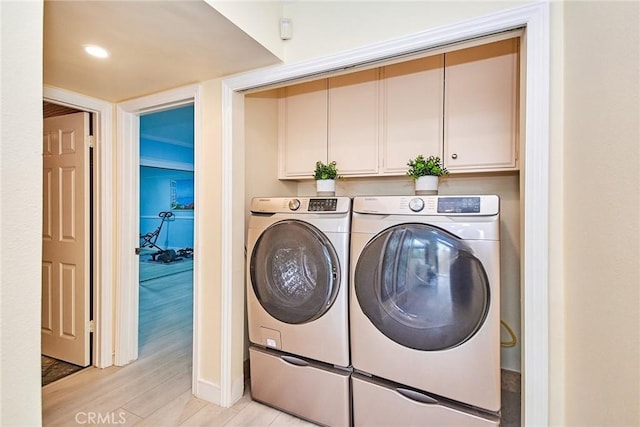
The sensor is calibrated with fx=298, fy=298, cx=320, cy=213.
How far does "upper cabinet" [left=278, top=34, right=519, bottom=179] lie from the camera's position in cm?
172

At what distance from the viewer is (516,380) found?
1.89 meters

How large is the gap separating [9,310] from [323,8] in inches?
70.6

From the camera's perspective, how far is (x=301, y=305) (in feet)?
5.73

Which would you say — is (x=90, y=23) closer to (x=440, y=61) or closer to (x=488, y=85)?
(x=440, y=61)

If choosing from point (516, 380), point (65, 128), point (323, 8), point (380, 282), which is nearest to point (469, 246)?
point (380, 282)

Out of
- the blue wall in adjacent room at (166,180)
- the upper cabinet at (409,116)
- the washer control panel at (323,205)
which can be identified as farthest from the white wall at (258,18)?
the blue wall in adjacent room at (166,180)

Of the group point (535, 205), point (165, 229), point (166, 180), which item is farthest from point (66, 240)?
point (165, 229)

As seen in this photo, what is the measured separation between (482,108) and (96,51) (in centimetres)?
216

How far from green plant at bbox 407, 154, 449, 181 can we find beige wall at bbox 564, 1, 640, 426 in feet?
2.36

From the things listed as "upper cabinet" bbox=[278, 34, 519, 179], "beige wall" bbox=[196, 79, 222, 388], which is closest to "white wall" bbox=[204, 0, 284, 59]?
"beige wall" bbox=[196, 79, 222, 388]

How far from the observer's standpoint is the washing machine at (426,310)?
1.33 meters

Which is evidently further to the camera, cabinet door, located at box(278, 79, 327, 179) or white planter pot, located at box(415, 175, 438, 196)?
cabinet door, located at box(278, 79, 327, 179)

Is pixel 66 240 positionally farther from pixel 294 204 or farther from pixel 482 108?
pixel 482 108

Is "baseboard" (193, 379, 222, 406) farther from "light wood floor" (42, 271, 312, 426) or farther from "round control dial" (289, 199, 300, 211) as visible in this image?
"round control dial" (289, 199, 300, 211)
